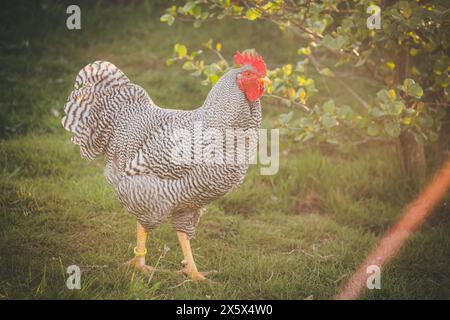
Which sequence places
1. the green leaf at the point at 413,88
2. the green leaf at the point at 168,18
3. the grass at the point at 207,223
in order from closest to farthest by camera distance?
1. the grass at the point at 207,223
2. the green leaf at the point at 413,88
3. the green leaf at the point at 168,18

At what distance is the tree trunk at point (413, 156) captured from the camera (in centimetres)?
657

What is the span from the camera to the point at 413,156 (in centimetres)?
664

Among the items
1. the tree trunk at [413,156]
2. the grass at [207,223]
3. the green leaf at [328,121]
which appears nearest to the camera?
the grass at [207,223]

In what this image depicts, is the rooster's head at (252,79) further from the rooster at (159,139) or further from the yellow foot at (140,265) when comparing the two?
the yellow foot at (140,265)

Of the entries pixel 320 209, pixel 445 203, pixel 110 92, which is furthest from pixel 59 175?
pixel 445 203

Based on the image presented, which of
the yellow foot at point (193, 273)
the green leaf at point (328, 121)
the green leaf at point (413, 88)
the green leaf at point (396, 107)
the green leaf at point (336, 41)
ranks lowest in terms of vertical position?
the yellow foot at point (193, 273)

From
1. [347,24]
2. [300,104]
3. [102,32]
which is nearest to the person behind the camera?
[347,24]

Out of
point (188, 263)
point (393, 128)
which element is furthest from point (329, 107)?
point (188, 263)

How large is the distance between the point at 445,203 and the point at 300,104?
2036 millimetres

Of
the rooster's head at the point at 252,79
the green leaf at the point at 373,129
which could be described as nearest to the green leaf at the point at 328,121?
the green leaf at the point at 373,129

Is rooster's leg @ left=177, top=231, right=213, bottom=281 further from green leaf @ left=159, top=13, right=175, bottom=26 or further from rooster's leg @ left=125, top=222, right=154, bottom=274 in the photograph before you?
green leaf @ left=159, top=13, right=175, bottom=26

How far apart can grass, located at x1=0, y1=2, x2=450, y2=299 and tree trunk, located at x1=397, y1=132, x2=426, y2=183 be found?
141 mm

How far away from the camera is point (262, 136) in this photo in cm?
741
